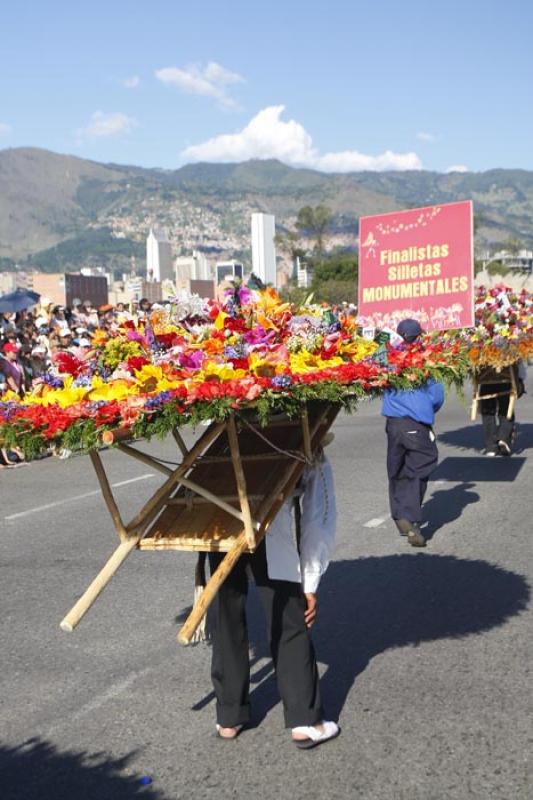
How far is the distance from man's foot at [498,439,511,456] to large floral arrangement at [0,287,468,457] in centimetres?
801

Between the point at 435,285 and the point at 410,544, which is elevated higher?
the point at 435,285

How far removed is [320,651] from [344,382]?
2034 mm

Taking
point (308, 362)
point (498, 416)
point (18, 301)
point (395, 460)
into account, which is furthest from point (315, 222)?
point (308, 362)

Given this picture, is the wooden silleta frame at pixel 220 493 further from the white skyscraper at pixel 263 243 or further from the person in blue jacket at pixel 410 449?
the white skyscraper at pixel 263 243

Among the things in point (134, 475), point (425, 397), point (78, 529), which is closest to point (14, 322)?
point (134, 475)

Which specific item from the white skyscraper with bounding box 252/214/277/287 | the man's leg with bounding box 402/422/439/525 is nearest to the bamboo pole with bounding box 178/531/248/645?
the man's leg with bounding box 402/422/439/525

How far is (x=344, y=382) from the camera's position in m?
4.17

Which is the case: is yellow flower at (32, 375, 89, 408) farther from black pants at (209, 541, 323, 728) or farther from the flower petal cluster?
black pants at (209, 541, 323, 728)

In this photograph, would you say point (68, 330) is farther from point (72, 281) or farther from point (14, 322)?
point (72, 281)

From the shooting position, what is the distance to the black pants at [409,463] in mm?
8281

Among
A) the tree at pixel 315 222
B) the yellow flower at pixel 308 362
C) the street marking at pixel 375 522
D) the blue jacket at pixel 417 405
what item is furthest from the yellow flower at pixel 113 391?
the tree at pixel 315 222

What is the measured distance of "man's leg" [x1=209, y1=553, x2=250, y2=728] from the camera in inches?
175

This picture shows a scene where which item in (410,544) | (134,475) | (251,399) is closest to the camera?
(251,399)

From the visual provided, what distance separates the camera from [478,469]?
11.8 m
